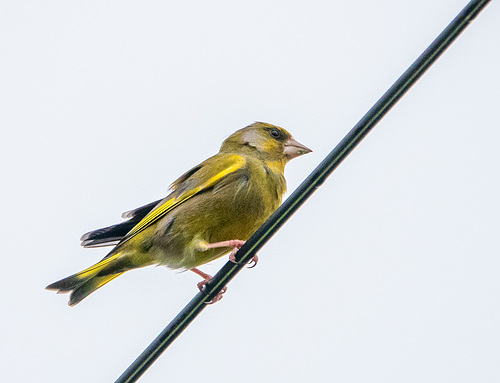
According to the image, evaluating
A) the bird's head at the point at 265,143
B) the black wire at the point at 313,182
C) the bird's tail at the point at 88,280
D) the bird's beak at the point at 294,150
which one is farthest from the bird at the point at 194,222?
the black wire at the point at 313,182

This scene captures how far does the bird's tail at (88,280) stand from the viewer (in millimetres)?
5605

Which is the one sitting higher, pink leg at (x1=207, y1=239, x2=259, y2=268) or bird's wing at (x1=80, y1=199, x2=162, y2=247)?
pink leg at (x1=207, y1=239, x2=259, y2=268)

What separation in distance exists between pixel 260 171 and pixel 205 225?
66 centimetres

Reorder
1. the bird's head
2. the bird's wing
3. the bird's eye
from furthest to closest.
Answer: the bird's eye, the bird's head, the bird's wing

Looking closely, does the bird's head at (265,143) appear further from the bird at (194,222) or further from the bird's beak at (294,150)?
the bird at (194,222)

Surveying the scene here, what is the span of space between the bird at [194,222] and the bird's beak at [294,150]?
0.25 m

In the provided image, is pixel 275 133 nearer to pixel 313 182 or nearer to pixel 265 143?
pixel 265 143

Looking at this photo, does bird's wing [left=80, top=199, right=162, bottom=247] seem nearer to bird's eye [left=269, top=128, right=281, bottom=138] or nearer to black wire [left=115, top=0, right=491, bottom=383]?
bird's eye [left=269, top=128, right=281, bottom=138]

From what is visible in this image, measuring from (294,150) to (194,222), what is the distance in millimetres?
1407

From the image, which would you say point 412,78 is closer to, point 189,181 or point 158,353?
point 158,353

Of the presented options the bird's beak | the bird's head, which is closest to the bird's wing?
the bird's head

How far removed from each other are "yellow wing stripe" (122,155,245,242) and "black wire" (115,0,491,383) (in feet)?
5.90

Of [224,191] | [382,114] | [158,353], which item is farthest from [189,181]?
[382,114]

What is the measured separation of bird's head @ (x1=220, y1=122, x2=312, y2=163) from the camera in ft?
20.7
